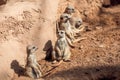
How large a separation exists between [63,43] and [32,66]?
0.70 metres

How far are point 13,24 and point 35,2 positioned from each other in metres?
0.60

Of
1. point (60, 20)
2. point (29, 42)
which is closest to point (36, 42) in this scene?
point (29, 42)

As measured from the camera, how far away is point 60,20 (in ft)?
22.6

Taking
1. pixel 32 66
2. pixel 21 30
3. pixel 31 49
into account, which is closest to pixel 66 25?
pixel 21 30

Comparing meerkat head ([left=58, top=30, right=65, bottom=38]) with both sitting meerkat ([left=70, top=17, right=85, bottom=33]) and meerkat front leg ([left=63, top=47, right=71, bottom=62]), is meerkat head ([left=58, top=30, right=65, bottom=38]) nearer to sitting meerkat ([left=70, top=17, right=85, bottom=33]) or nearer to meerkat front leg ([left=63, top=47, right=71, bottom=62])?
meerkat front leg ([left=63, top=47, right=71, bottom=62])

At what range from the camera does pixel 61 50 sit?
6512mm

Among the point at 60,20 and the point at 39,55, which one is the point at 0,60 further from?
the point at 60,20

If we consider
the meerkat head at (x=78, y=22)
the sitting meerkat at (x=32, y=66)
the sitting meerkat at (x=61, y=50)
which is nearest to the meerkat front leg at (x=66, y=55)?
the sitting meerkat at (x=61, y=50)

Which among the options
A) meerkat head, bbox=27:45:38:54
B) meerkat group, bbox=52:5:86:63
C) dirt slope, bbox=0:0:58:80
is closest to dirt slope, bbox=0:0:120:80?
dirt slope, bbox=0:0:58:80

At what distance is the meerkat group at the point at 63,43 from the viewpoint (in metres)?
6.19

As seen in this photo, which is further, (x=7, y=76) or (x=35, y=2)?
(x=35, y=2)

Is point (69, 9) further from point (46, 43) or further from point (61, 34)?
point (46, 43)

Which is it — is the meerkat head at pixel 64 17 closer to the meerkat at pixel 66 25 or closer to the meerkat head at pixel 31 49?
the meerkat at pixel 66 25

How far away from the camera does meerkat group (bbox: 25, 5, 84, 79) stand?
6188 mm
